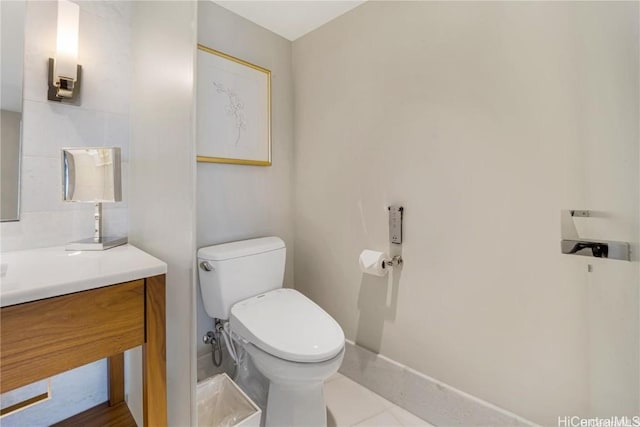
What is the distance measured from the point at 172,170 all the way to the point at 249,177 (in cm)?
73

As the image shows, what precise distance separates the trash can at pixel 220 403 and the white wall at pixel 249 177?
265mm

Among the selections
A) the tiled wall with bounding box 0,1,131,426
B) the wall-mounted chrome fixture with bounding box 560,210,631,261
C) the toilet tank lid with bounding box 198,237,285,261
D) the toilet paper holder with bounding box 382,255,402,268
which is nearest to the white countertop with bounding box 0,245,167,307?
the tiled wall with bounding box 0,1,131,426

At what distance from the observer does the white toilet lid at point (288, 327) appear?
98 centimetres

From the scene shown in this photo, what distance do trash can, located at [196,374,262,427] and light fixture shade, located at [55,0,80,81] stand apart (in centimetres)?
124

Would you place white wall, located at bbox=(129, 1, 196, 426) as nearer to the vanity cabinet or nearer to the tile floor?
the vanity cabinet

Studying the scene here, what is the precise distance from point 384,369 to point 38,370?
127 centimetres

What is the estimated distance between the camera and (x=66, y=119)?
1.04 meters

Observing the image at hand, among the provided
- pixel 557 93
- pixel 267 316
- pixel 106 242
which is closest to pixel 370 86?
pixel 557 93

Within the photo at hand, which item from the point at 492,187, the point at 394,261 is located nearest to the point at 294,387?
the point at 394,261

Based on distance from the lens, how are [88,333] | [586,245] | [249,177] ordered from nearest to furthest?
[88,333] < [586,245] < [249,177]

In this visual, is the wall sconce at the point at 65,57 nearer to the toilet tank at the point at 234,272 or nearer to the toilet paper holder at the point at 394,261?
the toilet tank at the point at 234,272

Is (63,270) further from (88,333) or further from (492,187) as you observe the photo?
(492,187)

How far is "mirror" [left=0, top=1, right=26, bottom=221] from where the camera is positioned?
94 cm

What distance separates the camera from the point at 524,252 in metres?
0.98
